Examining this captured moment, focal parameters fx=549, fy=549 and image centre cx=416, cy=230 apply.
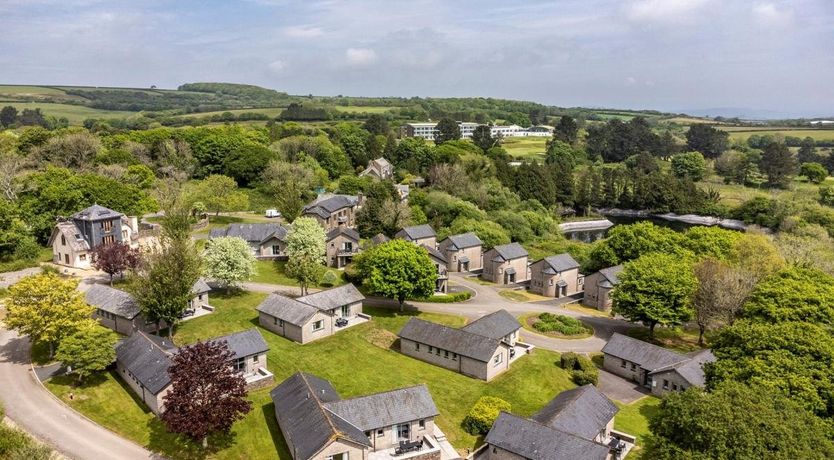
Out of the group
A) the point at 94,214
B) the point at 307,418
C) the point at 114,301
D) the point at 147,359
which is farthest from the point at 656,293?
the point at 94,214

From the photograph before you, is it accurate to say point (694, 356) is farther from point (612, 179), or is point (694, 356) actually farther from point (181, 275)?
point (612, 179)

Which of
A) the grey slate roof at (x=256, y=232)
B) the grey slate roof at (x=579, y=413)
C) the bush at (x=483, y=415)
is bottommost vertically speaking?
the bush at (x=483, y=415)

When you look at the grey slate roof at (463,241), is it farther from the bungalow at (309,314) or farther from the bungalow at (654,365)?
the bungalow at (654,365)

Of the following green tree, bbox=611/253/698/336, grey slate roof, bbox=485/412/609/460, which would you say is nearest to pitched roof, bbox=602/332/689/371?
green tree, bbox=611/253/698/336

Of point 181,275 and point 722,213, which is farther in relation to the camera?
point 722,213

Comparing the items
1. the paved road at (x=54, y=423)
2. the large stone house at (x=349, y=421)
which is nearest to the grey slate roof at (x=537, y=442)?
the large stone house at (x=349, y=421)

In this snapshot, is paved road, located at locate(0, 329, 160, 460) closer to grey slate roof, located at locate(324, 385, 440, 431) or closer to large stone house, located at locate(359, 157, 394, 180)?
grey slate roof, located at locate(324, 385, 440, 431)

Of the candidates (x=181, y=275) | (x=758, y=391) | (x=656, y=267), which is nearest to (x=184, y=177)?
(x=181, y=275)
